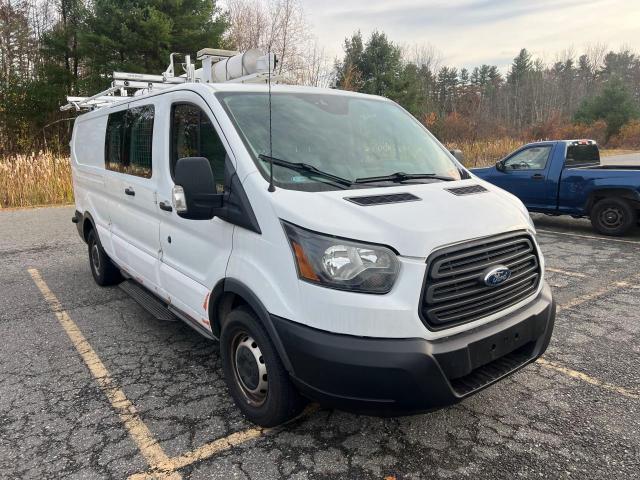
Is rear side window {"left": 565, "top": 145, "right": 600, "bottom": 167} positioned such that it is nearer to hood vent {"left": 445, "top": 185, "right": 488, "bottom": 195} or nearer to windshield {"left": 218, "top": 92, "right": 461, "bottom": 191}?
windshield {"left": 218, "top": 92, "right": 461, "bottom": 191}

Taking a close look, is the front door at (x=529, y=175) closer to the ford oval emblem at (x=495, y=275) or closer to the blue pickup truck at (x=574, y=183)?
the blue pickup truck at (x=574, y=183)

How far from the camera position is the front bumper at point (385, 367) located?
2143 millimetres

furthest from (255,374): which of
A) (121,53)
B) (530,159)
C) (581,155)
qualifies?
(121,53)

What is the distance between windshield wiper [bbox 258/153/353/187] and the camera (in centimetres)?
270

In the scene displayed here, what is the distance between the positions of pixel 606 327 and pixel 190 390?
3780 mm

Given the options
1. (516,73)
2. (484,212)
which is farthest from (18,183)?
(516,73)

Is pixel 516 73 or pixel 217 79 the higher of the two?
pixel 516 73

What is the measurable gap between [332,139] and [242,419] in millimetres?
1901

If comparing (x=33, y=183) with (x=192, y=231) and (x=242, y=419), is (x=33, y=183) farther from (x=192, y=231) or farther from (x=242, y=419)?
(x=242, y=419)

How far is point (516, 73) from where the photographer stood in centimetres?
7375

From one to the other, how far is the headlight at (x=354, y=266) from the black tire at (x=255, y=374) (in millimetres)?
568

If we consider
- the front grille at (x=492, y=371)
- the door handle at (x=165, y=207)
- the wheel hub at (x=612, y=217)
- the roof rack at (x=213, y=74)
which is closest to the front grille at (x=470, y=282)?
the front grille at (x=492, y=371)

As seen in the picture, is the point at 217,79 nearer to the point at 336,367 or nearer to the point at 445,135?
the point at 336,367

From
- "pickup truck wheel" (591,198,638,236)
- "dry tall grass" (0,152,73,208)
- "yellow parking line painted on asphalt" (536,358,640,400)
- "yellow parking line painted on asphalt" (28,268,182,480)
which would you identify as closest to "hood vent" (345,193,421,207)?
"yellow parking line painted on asphalt" (28,268,182,480)
